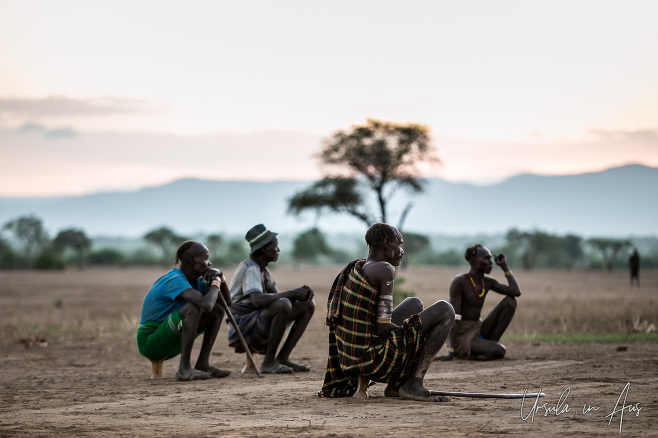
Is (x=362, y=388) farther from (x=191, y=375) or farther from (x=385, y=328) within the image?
(x=191, y=375)

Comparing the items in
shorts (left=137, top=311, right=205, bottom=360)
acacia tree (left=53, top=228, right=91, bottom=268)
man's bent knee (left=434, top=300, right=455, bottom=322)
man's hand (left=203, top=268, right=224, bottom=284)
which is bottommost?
shorts (left=137, top=311, right=205, bottom=360)

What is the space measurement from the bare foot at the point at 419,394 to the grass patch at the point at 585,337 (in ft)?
20.3

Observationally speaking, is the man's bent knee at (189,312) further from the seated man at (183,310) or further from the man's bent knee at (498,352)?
the man's bent knee at (498,352)

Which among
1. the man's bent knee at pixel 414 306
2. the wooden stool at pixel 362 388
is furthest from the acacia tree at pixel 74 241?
the man's bent knee at pixel 414 306

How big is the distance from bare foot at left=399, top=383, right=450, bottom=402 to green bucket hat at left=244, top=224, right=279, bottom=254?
2856 mm

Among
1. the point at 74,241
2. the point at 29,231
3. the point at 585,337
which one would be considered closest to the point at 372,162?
the point at 585,337

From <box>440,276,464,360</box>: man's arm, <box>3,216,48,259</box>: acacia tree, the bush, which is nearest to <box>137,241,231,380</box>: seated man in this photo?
<box>440,276,464,360</box>: man's arm

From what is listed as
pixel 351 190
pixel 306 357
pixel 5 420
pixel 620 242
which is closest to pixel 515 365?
pixel 306 357

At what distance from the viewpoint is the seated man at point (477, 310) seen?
1039cm

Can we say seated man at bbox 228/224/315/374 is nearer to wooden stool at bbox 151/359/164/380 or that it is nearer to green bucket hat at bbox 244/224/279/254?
green bucket hat at bbox 244/224/279/254

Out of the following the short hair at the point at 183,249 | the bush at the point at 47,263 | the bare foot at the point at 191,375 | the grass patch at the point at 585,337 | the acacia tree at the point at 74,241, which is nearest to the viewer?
the short hair at the point at 183,249

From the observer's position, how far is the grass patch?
41.2ft

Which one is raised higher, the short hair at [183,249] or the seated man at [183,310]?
the short hair at [183,249]

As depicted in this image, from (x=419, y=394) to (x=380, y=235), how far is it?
1.37 meters
